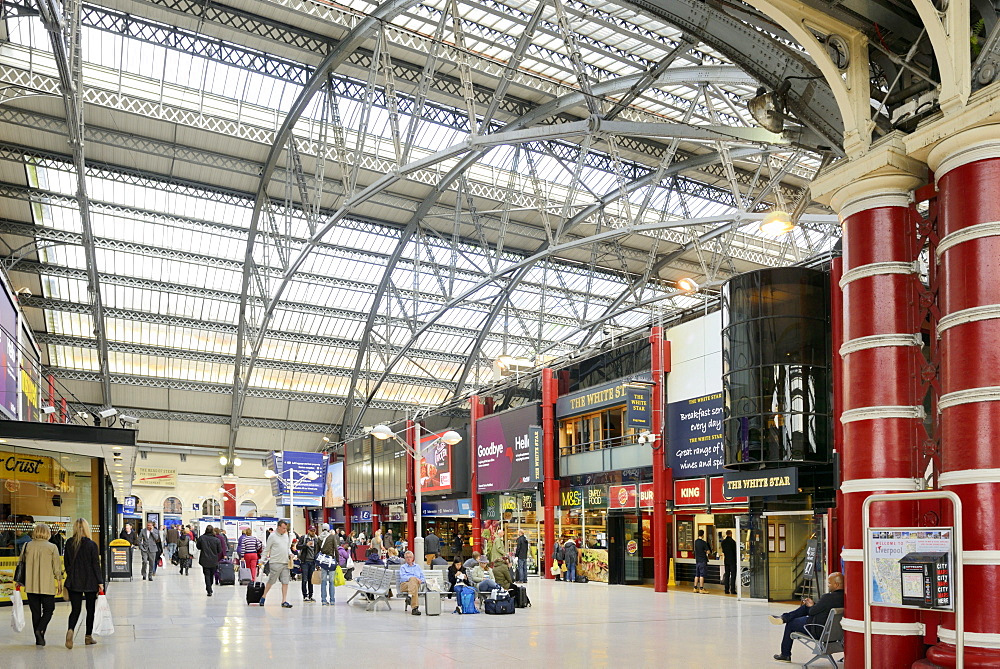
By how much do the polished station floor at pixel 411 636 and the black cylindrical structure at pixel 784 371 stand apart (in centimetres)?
352

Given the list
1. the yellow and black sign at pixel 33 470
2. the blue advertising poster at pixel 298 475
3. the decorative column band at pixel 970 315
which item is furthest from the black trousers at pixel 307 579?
the blue advertising poster at pixel 298 475

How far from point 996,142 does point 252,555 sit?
84.0ft

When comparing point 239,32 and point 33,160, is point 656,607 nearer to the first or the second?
point 239,32

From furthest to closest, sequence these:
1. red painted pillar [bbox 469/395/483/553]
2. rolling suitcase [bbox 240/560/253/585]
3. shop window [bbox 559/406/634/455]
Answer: red painted pillar [bbox 469/395/483/553] < shop window [bbox 559/406/634/455] < rolling suitcase [bbox 240/560/253/585]

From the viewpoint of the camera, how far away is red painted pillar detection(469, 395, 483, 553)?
133ft

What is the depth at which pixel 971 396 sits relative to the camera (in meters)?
6.65

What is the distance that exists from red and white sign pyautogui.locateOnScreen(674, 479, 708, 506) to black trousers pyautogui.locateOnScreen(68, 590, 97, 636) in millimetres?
17339

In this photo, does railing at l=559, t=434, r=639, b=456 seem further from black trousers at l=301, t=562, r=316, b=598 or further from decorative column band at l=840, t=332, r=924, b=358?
decorative column band at l=840, t=332, r=924, b=358

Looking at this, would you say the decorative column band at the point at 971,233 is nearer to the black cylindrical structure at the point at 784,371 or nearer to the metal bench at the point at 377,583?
the black cylindrical structure at the point at 784,371

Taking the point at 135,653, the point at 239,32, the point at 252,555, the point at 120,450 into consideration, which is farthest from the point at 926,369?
the point at 239,32

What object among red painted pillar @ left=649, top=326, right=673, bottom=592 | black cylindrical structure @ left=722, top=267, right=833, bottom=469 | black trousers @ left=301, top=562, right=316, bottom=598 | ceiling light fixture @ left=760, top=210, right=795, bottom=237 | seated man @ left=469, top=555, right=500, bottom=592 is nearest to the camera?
ceiling light fixture @ left=760, top=210, right=795, bottom=237

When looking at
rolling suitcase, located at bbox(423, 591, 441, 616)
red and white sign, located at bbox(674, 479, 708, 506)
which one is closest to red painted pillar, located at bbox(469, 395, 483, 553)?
red and white sign, located at bbox(674, 479, 708, 506)

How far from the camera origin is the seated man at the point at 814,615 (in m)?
11.4

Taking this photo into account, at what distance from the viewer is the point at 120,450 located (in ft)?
70.9
